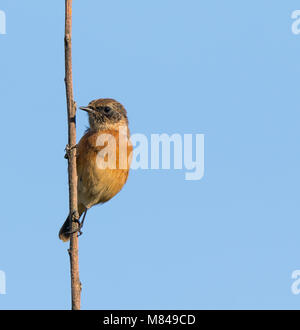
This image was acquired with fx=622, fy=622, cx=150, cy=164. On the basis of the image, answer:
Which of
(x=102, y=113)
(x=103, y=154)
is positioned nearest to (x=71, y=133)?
(x=103, y=154)

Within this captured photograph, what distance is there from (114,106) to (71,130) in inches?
142

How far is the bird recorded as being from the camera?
8.61m

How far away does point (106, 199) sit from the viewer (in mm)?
9281

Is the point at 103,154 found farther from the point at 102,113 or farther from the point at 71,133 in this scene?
the point at 71,133

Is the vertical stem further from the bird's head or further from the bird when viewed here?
the bird's head

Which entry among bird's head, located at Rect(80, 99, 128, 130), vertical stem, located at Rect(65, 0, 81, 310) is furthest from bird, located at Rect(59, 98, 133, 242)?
vertical stem, located at Rect(65, 0, 81, 310)

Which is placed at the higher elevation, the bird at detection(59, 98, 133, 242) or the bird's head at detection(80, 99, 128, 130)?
the bird's head at detection(80, 99, 128, 130)

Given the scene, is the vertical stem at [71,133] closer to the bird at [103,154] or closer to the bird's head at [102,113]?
the bird at [103,154]

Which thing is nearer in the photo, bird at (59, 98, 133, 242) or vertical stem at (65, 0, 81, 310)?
vertical stem at (65, 0, 81, 310)

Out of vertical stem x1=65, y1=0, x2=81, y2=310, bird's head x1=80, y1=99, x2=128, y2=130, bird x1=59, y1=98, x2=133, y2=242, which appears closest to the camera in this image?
vertical stem x1=65, y1=0, x2=81, y2=310

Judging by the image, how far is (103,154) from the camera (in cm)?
864

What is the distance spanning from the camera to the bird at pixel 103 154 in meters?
8.61
